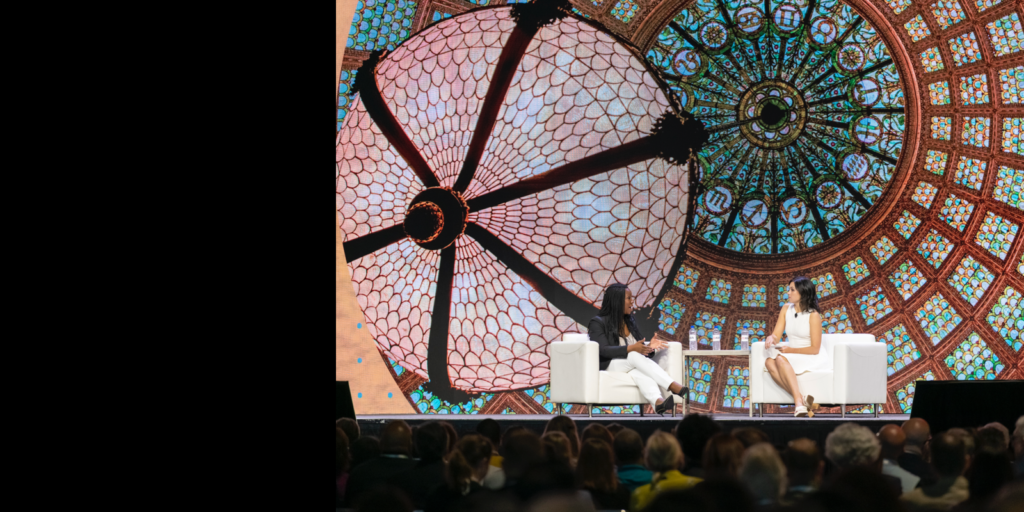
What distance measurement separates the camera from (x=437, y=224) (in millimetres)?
7559

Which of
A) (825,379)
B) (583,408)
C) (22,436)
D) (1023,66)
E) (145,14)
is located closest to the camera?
(22,436)

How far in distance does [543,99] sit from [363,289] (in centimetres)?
218

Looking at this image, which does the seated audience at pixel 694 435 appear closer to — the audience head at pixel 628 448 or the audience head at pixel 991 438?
the audience head at pixel 628 448

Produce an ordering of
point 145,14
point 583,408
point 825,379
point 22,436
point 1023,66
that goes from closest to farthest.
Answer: point 22,436 < point 145,14 < point 825,379 < point 1023,66 < point 583,408

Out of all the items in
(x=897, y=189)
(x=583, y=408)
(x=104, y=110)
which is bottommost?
(x=583, y=408)

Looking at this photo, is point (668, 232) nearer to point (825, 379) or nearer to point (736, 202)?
point (736, 202)

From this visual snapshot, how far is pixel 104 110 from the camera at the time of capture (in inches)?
61.3

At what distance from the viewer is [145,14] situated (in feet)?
5.36

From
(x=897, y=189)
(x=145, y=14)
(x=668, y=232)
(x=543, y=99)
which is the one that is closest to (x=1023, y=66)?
(x=897, y=189)

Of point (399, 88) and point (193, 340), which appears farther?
point (399, 88)

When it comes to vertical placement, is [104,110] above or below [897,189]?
below

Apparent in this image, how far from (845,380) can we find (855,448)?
3.11 meters

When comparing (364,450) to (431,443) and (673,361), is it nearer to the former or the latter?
(431,443)

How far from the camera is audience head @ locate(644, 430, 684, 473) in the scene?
2586 millimetres
